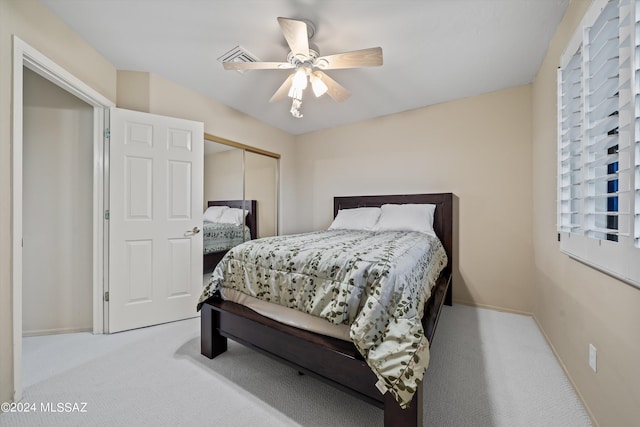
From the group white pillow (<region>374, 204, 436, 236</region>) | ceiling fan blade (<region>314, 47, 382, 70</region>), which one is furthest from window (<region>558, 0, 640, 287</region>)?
white pillow (<region>374, 204, 436, 236</region>)

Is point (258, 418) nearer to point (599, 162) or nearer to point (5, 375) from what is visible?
point (5, 375)

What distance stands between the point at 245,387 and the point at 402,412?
3.17 ft

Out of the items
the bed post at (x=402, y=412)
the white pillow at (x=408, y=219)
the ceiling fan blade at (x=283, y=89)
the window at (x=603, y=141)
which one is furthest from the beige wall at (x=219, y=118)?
the window at (x=603, y=141)

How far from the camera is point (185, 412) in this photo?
53.4 inches

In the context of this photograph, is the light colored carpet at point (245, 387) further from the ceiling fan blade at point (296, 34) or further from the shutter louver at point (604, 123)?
the ceiling fan blade at point (296, 34)

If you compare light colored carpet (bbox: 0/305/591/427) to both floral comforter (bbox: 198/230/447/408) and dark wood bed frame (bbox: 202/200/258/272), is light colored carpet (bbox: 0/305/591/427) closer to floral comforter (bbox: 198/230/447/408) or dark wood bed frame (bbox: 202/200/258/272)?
floral comforter (bbox: 198/230/447/408)

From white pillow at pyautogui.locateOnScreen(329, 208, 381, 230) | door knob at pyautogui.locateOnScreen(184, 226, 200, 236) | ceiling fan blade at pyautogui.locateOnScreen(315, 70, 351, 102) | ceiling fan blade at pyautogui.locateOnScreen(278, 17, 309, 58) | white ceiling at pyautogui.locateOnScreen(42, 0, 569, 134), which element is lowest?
door knob at pyautogui.locateOnScreen(184, 226, 200, 236)

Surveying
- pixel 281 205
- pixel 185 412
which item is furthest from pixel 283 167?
pixel 185 412

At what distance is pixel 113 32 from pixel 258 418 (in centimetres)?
279

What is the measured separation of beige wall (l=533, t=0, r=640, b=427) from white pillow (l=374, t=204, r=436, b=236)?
942 millimetres

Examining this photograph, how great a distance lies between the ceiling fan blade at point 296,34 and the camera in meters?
1.50

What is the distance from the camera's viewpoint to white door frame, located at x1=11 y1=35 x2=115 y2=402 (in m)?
1.44

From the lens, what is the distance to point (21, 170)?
1.48 meters

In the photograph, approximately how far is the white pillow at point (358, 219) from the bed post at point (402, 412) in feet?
6.72
